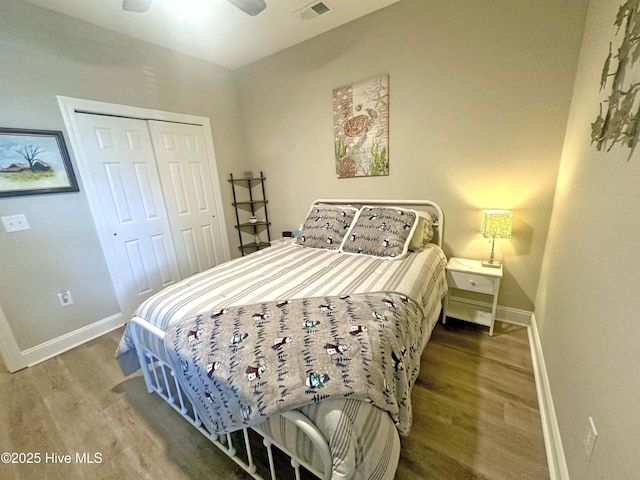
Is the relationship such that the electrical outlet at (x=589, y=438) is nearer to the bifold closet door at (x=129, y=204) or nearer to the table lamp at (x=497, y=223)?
the table lamp at (x=497, y=223)

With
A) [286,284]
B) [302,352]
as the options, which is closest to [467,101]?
[286,284]

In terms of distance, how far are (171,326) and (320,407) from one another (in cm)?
89

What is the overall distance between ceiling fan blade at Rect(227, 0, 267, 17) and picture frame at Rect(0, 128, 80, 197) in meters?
1.82

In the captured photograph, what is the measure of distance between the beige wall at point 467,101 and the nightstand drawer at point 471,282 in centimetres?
32

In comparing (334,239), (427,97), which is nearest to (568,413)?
(334,239)

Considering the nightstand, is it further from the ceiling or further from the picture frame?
the picture frame

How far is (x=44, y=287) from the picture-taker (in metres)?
2.09

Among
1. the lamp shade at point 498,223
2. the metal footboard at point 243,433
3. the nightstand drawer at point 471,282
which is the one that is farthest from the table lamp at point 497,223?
the metal footboard at point 243,433

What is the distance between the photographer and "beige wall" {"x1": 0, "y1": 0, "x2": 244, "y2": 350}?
187 centimetres

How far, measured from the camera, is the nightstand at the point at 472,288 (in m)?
1.93

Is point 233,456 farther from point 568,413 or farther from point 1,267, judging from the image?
point 1,267

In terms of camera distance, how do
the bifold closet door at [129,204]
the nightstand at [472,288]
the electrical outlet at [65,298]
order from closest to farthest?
the nightstand at [472,288] → the electrical outlet at [65,298] → the bifold closet door at [129,204]

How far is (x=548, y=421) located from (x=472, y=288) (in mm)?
909

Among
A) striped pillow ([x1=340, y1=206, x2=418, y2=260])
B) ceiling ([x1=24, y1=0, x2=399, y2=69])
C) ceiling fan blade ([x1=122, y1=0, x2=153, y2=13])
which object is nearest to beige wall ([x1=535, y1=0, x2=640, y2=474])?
striped pillow ([x1=340, y1=206, x2=418, y2=260])
